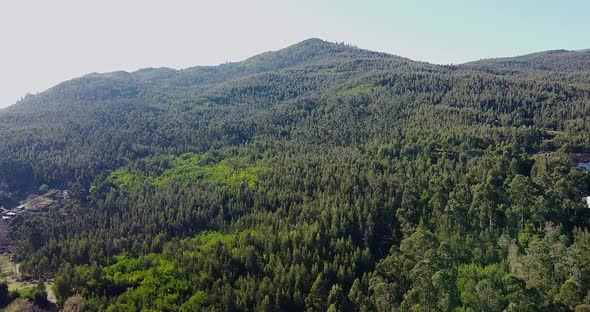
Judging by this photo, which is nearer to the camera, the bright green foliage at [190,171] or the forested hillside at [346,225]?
the forested hillside at [346,225]

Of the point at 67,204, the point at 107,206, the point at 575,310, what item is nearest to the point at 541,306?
the point at 575,310

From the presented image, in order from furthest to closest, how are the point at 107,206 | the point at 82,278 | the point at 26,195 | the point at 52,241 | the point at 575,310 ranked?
the point at 26,195 → the point at 107,206 → the point at 52,241 → the point at 82,278 → the point at 575,310

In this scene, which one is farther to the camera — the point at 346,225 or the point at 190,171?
the point at 190,171

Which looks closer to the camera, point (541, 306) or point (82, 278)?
point (541, 306)

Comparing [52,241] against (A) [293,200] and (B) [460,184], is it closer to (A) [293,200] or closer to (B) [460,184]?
(A) [293,200]

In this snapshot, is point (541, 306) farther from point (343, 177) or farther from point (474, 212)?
point (343, 177)

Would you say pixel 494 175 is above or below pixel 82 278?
above

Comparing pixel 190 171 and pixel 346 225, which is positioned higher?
pixel 190 171

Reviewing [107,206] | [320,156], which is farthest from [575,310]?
[107,206]

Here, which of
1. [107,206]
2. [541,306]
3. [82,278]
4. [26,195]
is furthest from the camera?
[26,195]

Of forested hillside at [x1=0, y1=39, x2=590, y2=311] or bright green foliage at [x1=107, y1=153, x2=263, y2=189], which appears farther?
bright green foliage at [x1=107, y1=153, x2=263, y2=189]
